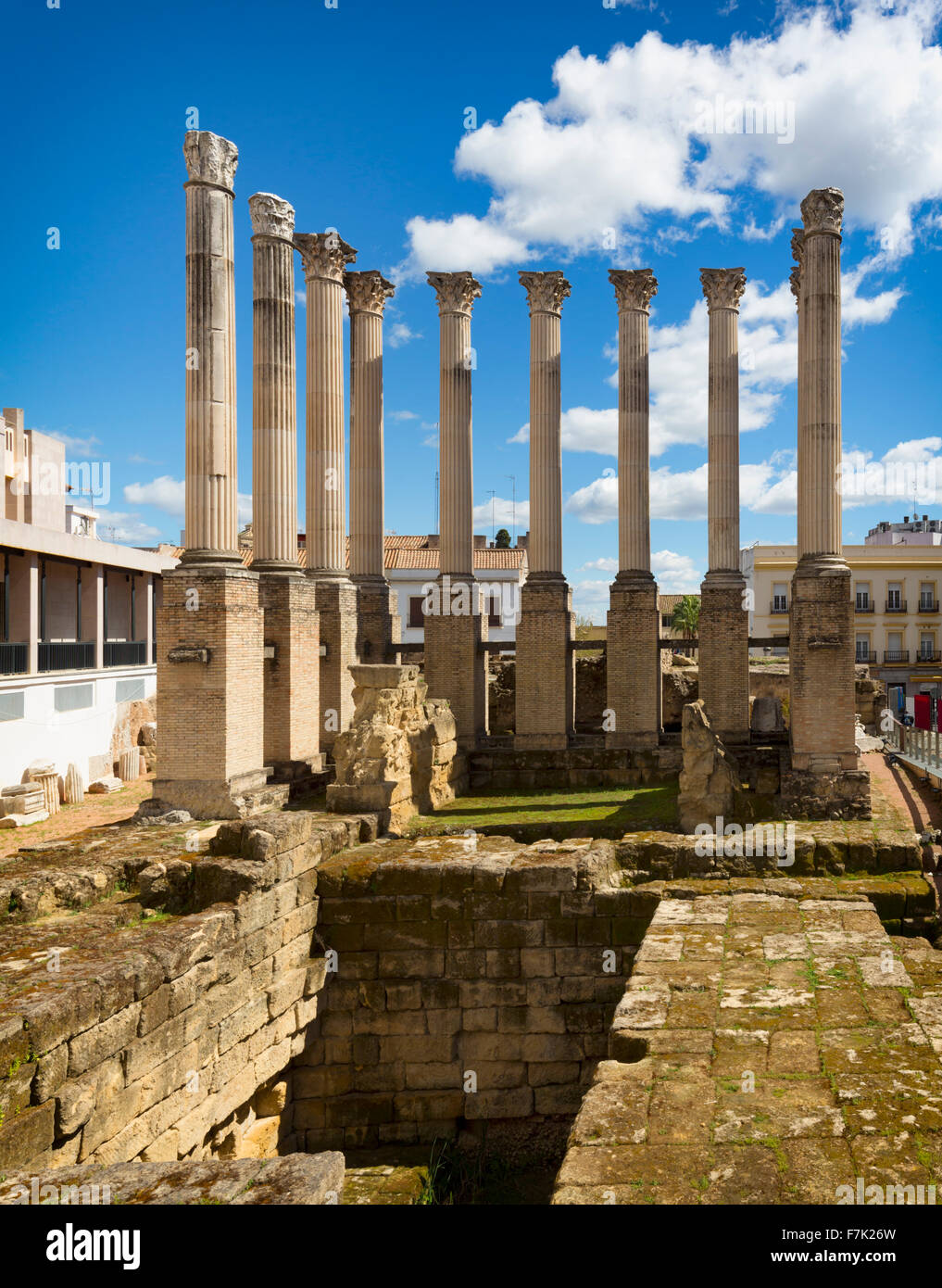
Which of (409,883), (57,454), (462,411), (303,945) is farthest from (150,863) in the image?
(57,454)

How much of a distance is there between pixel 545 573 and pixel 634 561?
1.82 meters

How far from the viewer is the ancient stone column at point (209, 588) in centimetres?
1316

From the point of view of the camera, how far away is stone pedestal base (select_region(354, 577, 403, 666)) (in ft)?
64.0

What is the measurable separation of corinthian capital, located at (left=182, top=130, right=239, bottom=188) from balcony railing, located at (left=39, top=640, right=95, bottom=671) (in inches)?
465

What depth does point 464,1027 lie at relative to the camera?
10.2 m

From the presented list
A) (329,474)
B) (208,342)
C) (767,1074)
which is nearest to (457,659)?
(329,474)

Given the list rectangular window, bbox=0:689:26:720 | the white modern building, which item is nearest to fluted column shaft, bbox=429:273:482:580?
the white modern building

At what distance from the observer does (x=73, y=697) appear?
70.6 ft

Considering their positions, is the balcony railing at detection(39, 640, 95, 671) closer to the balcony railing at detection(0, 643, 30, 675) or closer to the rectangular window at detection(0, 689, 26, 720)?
the balcony railing at detection(0, 643, 30, 675)

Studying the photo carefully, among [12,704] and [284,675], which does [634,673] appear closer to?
[284,675]

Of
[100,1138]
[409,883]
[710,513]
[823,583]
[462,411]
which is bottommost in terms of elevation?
[100,1138]

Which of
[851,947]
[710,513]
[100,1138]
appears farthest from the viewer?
[710,513]

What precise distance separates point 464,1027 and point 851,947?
444 cm

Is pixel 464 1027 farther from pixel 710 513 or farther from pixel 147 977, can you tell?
pixel 710 513
